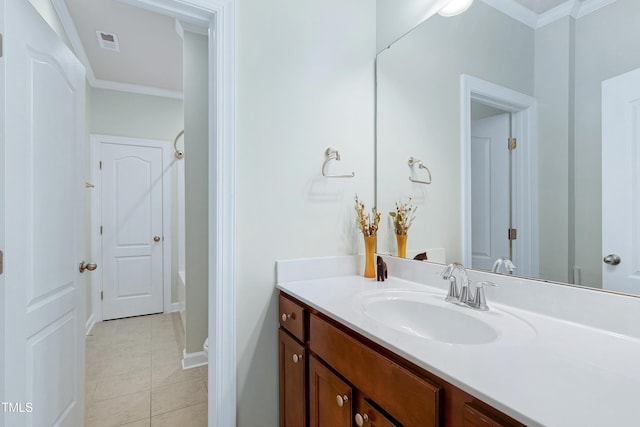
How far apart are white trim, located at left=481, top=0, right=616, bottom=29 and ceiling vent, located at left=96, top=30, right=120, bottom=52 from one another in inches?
113

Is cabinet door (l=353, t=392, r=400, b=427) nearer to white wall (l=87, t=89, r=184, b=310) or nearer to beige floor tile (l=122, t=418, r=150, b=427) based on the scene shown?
beige floor tile (l=122, t=418, r=150, b=427)

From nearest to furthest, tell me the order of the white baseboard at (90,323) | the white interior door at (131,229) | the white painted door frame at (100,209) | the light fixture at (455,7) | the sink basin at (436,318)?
the sink basin at (436,318) → the light fixture at (455,7) → the white baseboard at (90,323) → the white painted door frame at (100,209) → the white interior door at (131,229)

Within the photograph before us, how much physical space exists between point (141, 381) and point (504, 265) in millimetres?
2479

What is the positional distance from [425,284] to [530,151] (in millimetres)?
700

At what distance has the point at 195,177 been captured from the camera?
93.6 inches

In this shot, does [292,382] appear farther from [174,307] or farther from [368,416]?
[174,307]

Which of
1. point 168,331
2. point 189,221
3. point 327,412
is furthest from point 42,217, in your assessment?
point 168,331

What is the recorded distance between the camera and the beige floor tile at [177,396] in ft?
6.34

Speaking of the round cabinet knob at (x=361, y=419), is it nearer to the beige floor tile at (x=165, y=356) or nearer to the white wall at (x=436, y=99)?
the white wall at (x=436, y=99)

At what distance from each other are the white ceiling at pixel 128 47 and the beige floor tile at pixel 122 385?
2.67m

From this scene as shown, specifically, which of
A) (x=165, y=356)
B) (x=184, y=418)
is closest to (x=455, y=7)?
(x=184, y=418)

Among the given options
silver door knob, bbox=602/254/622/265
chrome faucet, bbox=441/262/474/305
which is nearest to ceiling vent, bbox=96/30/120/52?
chrome faucet, bbox=441/262/474/305

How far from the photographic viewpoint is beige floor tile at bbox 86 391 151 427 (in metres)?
1.79

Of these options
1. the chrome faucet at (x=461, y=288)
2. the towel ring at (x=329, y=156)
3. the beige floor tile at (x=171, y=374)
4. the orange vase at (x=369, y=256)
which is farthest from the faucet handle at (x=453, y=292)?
the beige floor tile at (x=171, y=374)
